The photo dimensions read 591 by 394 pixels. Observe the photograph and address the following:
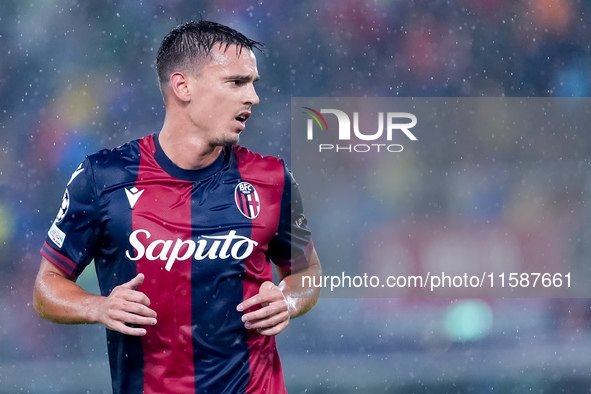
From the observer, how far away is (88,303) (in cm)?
245

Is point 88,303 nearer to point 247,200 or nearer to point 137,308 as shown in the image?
point 137,308

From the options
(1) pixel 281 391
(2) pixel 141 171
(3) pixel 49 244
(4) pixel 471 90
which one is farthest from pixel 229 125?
(4) pixel 471 90

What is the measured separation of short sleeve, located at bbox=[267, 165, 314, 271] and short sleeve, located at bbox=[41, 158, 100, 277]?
64cm

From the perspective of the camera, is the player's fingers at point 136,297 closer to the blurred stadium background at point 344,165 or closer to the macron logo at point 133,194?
the macron logo at point 133,194

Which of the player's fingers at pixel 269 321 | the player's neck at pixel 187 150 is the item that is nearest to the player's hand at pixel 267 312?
the player's fingers at pixel 269 321

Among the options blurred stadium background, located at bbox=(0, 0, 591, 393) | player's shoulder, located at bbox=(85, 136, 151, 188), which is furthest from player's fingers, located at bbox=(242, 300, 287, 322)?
blurred stadium background, located at bbox=(0, 0, 591, 393)

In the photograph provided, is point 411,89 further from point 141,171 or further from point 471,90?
point 141,171

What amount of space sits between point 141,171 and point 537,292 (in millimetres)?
4596

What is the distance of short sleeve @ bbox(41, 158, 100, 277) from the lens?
8.40ft

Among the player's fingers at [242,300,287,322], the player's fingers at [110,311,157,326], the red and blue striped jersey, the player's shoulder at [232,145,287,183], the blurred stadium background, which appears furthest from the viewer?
the blurred stadium background

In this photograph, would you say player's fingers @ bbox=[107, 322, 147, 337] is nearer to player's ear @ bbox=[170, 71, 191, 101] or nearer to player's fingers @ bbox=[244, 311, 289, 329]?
player's fingers @ bbox=[244, 311, 289, 329]

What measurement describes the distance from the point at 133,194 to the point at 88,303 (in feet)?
1.30

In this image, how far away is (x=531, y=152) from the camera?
250 inches

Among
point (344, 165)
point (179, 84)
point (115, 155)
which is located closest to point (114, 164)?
point (115, 155)
